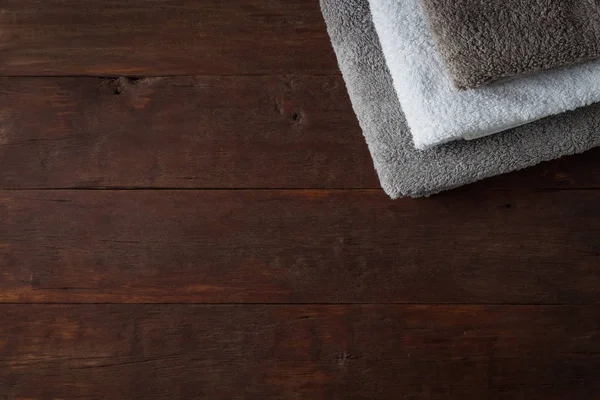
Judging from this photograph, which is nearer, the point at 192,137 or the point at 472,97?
Result: the point at 472,97

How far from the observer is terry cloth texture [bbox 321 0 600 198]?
0.78 m

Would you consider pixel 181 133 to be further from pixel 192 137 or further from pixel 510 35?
pixel 510 35

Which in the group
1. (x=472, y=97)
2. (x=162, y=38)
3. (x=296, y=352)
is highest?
(x=162, y=38)

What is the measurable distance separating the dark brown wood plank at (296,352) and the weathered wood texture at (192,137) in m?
Result: 0.17

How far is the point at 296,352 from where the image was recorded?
81 cm

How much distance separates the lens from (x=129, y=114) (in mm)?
855

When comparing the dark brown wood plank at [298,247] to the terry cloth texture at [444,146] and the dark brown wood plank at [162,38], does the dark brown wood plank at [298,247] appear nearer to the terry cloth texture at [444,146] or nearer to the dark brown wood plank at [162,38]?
the terry cloth texture at [444,146]

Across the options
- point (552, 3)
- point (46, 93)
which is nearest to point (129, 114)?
point (46, 93)

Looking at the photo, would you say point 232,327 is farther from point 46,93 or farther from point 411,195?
point 46,93

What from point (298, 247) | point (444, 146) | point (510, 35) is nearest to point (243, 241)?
point (298, 247)

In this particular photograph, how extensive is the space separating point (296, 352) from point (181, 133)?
1.05ft

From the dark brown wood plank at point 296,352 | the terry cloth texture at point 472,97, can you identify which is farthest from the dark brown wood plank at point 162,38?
the dark brown wood plank at point 296,352

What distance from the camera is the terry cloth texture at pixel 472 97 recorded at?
2.39 ft

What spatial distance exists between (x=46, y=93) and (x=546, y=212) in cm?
68
